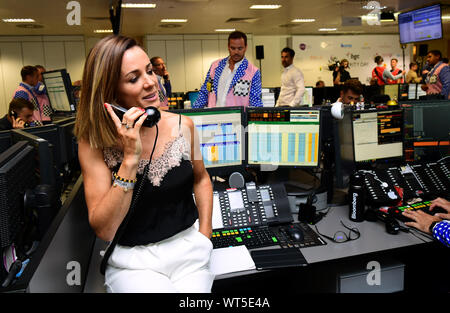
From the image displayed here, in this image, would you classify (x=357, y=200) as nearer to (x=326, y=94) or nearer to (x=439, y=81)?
(x=439, y=81)

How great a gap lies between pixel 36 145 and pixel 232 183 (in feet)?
3.08

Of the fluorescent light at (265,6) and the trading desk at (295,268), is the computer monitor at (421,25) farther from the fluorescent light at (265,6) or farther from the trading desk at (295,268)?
the trading desk at (295,268)

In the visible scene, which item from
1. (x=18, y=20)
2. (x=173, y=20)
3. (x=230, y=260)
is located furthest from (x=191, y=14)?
(x=230, y=260)

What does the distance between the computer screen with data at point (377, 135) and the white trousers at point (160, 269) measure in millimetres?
1143

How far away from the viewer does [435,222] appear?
161cm

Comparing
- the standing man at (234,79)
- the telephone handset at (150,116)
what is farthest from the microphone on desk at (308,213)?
the standing man at (234,79)

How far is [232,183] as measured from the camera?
188 centimetres

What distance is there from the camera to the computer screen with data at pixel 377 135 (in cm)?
200

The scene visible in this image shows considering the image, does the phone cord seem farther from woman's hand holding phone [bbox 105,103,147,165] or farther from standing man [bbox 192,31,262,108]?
standing man [bbox 192,31,262,108]

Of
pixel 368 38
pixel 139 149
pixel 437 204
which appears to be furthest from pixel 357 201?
pixel 368 38

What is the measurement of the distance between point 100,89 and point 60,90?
9.41 feet

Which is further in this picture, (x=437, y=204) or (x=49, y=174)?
(x=437, y=204)

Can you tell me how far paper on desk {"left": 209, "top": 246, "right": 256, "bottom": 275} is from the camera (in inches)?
54.3
